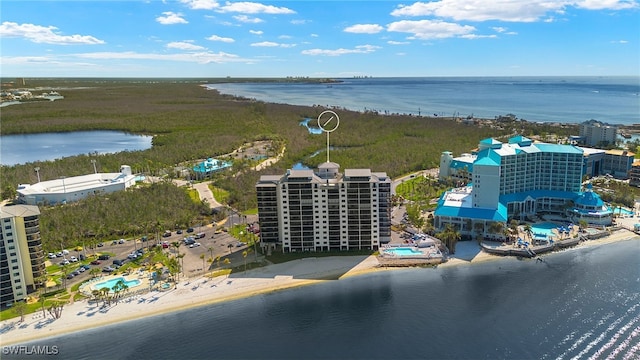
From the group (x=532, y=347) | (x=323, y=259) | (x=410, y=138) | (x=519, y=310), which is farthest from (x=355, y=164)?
(x=532, y=347)

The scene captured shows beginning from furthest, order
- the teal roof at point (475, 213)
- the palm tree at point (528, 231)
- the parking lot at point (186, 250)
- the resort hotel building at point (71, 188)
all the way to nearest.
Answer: the resort hotel building at point (71, 188), the palm tree at point (528, 231), the teal roof at point (475, 213), the parking lot at point (186, 250)

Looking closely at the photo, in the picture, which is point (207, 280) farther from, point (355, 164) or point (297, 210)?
point (355, 164)

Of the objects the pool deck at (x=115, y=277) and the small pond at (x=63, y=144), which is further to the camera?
the small pond at (x=63, y=144)

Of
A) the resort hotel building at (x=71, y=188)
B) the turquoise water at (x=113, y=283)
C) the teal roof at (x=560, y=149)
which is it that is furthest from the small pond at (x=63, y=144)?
the teal roof at (x=560, y=149)

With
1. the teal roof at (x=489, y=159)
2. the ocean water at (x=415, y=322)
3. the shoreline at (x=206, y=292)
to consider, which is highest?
the teal roof at (x=489, y=159)

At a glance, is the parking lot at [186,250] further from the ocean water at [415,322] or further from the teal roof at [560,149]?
the teal roof at [560,149]

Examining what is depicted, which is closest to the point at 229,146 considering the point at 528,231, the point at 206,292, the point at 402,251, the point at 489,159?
the point at 402,251
